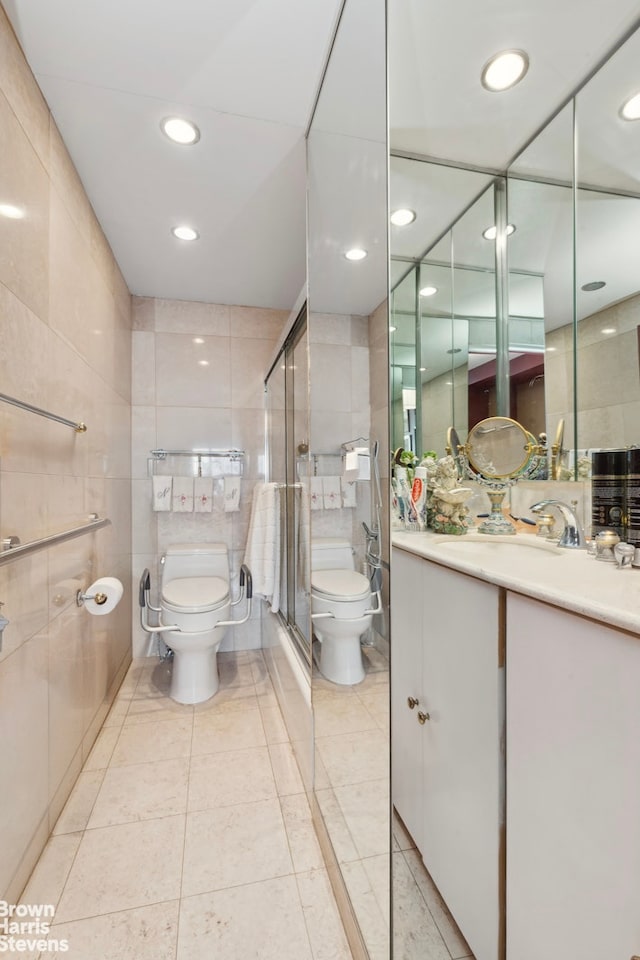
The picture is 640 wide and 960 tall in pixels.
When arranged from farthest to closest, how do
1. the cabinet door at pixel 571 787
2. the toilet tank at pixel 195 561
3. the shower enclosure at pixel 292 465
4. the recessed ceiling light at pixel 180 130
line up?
1. the toilet tank at pixel 195 561
2. the shower enclosure at pixel 292 465
3. the recessed ceiling light at pixel 180 130
4. the cabinet door at pixel 571 787

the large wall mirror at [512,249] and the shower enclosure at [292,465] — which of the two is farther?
the shower enclosure at [292,465]

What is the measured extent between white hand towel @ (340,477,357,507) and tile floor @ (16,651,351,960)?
3.53 ft

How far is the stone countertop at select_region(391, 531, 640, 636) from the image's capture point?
54 cm

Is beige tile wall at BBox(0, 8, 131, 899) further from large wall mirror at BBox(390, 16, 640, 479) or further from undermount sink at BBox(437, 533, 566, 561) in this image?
undermount sink at BBox(437, 533, 566, 561)

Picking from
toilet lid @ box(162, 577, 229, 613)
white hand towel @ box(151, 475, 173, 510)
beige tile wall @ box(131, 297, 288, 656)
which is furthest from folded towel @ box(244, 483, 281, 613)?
white hand towel @ box(151, 475, 173, 510)

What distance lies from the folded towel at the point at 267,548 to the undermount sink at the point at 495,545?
1.39 metres

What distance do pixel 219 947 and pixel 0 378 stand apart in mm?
1504

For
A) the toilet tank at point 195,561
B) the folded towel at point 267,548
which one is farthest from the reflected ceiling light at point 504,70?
the toilet tank at point 195,561

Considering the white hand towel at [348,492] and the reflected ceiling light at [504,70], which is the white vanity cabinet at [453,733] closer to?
the white hand towel at [348,492]

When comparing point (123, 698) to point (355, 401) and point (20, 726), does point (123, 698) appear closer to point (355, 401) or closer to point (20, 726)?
point (20, 726)

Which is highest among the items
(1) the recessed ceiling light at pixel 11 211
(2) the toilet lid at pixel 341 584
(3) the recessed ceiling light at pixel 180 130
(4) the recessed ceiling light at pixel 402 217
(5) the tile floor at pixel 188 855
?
(3) the recessed ceiling light at pixel 180 130

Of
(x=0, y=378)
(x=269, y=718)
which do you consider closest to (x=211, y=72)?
(x=0, y=378)

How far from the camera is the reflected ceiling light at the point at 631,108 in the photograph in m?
0.95

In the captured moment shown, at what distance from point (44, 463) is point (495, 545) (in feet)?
4.62
